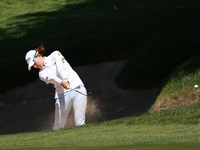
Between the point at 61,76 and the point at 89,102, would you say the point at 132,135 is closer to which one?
the point at 61,76

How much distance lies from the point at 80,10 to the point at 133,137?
1914 centimetres

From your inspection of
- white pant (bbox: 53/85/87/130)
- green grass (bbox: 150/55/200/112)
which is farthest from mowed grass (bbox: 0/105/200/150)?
green grass (bbox: 150/55/200/112)

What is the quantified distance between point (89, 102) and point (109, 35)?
5236mm

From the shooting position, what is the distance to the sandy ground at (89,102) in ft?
43.8

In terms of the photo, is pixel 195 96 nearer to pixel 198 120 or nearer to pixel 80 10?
pixel 198 120

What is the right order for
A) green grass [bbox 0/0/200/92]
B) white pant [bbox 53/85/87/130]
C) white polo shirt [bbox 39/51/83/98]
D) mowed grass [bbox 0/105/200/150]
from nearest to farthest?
1. mowed grass [bbox 0/105/200/150]
2. white polo shirt [bbox 39/51/83/98]
3. white pant [bbox 53/85/87/130]
4. green grass [bbox 0/0/200/92]

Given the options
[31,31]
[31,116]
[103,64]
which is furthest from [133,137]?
[31,31]

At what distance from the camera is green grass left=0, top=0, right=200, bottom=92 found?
15.1 m

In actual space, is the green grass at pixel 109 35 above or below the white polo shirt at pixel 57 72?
below

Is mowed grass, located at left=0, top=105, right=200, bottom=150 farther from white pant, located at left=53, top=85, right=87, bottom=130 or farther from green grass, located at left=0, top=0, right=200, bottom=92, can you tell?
green grass, located at left=0, top=0, right=200, bottom=92

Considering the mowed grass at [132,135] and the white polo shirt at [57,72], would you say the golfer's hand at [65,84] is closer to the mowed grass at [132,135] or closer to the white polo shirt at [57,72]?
the white polo shirt at [57,72]

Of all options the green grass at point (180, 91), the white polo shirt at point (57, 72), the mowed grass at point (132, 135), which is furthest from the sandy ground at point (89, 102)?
the white polo shirt at point (57, 72)

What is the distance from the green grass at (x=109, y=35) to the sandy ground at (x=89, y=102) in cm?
40

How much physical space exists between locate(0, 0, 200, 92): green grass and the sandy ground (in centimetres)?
40
